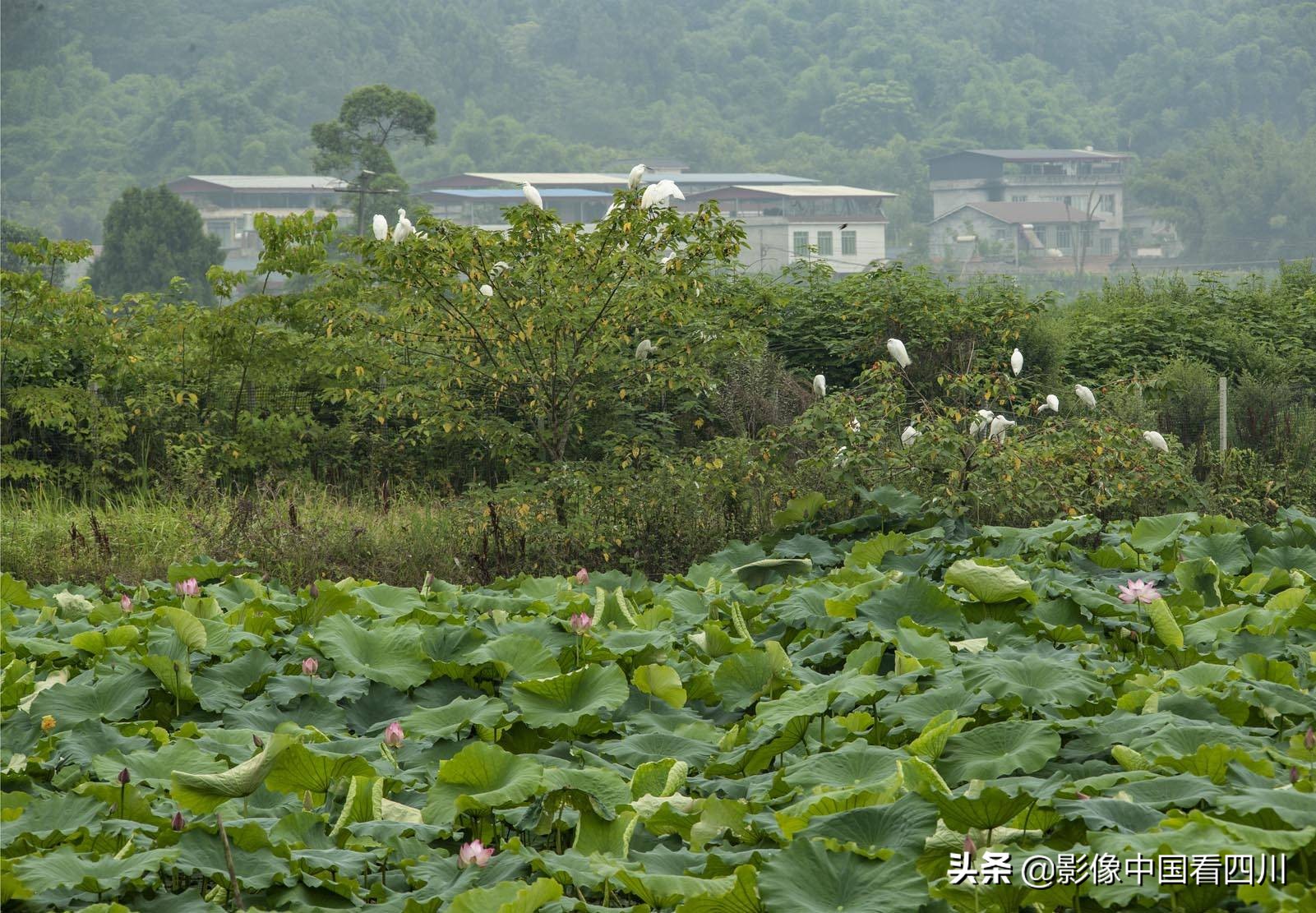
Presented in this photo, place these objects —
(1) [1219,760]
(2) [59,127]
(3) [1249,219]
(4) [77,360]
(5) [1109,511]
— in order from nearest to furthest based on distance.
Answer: (1) [1219,760]
(5) [1109,511]
(4) [77,360]
(2) [59,127]
(3) [1249,219]

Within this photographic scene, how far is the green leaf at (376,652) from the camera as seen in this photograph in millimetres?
2617

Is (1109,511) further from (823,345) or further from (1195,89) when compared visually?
(1195,89)

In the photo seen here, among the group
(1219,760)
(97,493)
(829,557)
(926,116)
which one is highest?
(926,116)

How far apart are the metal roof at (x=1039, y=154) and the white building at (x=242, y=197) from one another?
2614cm

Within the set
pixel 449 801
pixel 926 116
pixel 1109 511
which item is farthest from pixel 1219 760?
pixel 926 116

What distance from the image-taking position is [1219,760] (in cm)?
178

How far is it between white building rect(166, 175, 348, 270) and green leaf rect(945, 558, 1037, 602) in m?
40.8

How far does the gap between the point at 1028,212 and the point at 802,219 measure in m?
14.5

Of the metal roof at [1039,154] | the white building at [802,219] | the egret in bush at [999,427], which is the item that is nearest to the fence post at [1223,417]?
the egret in bush at [999,427]

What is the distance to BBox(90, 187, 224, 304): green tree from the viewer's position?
3303 cm

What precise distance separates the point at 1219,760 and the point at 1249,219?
5331cm

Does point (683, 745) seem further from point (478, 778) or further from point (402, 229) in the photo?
point (402, 229)

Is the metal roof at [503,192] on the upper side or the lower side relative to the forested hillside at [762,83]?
lower

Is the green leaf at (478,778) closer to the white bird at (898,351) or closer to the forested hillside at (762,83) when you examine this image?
the white bird at (898,351)
